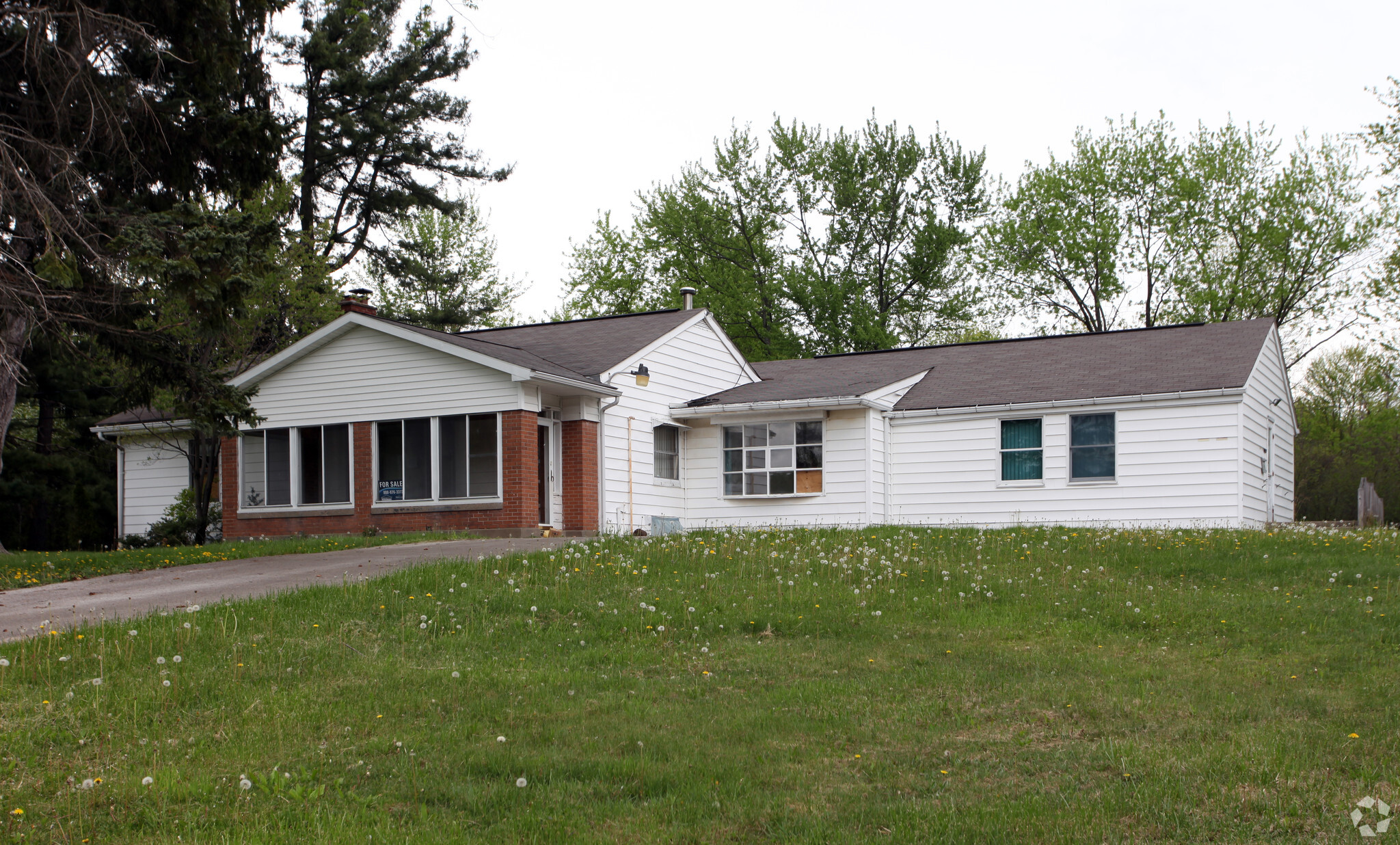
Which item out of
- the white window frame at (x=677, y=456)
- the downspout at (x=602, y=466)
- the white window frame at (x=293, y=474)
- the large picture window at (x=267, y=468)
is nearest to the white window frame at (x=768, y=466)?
the white window frame at (x=677, y=456)

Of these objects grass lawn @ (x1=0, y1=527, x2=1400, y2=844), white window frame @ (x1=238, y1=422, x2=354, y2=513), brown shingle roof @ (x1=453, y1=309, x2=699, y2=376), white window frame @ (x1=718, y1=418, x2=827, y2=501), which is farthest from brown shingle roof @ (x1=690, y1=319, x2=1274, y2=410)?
grass lawn @ (x1=0, y1=527, x2=1400, y2=844)

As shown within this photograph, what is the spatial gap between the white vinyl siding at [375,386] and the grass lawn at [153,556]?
8.48ft

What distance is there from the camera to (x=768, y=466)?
982 inches

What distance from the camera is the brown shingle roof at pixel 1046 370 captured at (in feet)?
76.3

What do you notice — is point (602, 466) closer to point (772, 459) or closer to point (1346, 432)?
point (772, 459)

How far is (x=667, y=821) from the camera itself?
18.9 feet

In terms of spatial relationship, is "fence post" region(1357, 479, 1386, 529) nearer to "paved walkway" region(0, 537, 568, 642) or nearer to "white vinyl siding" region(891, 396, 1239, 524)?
"white vinyl siding" region(891, 396, 1239, 524)

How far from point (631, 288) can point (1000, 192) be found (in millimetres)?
15032

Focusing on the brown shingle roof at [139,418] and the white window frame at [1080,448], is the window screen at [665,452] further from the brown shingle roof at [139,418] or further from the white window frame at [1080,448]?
the brown shingle roof at [139,418]

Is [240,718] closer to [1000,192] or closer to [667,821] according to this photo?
[667,821]

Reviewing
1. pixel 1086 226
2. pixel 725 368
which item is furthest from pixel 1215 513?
pixel 1086 226

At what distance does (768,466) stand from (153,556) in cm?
1189

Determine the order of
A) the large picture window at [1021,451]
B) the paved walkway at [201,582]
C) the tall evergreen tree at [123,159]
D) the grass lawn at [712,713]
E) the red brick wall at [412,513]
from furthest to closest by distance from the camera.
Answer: the large picture window at [1021,451]
the red brick wall at [412,513]
the tall evergreen tree at [123,159]
the paved walkway at [201,582]
the grass lawn at [712,713]

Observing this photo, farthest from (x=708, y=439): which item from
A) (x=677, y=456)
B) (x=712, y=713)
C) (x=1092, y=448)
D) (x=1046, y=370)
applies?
(x=712, y=713)
